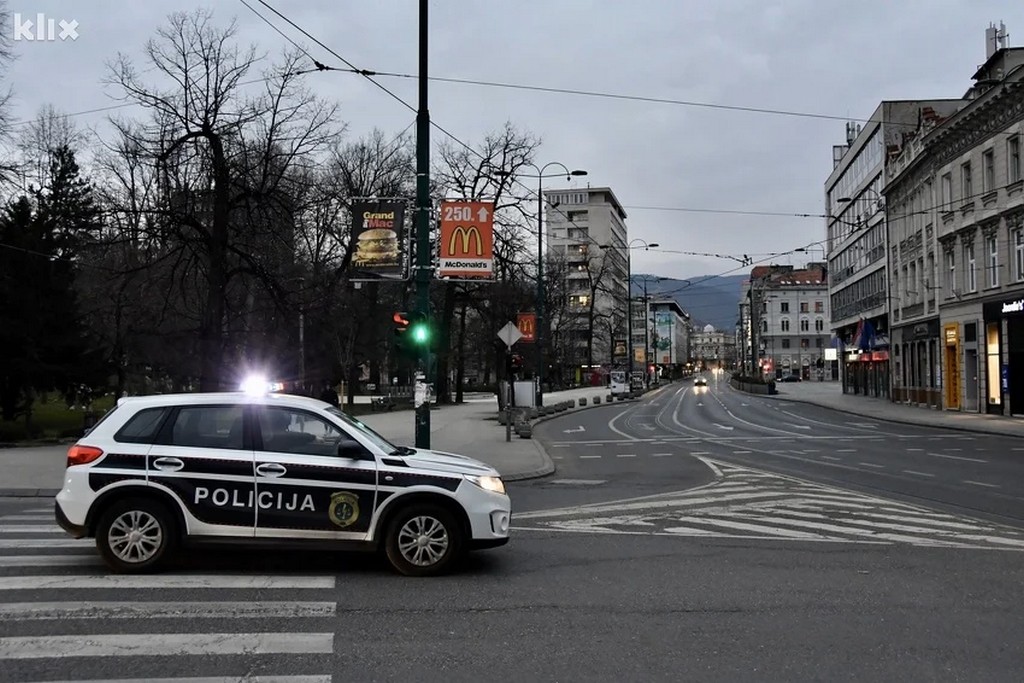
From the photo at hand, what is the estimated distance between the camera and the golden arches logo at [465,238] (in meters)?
16.7

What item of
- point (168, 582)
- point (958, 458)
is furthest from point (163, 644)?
point (958, 458)

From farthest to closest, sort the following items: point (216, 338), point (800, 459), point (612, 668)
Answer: point (216, 338), point (800, 459), point (612, 668)

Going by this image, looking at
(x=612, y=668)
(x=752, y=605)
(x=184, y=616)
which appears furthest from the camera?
(x=752, y=605)

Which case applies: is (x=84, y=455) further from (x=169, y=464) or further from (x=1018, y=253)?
(x=1018, y=253)

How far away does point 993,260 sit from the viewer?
120 ft

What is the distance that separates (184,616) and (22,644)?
42.0 inches

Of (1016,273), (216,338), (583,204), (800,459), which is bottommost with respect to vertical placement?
(800,459)

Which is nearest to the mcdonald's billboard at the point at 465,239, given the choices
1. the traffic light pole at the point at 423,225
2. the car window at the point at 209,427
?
the traffic light pole at the point at 423,225

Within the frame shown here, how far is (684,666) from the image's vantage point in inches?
219

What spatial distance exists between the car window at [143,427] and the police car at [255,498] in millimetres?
12

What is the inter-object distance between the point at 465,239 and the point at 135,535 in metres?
10.0

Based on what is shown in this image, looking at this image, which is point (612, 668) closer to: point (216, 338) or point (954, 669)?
point (954, 669)

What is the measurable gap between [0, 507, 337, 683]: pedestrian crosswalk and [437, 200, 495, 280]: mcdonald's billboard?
30.5 ft

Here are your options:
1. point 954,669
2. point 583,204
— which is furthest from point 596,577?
point 583,204
